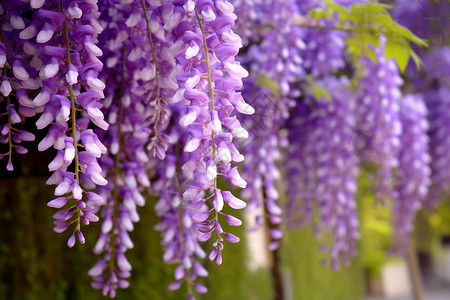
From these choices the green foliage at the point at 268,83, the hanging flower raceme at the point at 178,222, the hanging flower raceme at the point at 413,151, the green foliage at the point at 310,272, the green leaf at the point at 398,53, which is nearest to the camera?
the green leaf at the point at 398,53

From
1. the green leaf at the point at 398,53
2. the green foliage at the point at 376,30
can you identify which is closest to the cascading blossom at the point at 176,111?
the green foliage at the point at 376,30

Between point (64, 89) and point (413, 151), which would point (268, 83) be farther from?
point (413, 151)

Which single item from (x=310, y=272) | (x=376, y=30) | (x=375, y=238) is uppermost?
(x=376, y=30)

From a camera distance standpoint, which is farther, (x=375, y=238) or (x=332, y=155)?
(x=375, y=238)

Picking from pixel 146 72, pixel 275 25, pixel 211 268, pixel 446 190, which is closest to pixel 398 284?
pixel 446 190

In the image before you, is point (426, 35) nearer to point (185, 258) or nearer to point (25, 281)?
point (185, 258)

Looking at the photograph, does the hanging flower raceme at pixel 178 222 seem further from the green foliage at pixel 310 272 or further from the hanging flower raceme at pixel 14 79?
the green foliage at pixel 310 272

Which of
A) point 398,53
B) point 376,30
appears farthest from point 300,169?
point 398,53

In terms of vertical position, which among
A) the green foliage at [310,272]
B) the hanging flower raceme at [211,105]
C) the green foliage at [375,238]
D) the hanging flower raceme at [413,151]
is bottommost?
the green foliage at [375,238]
